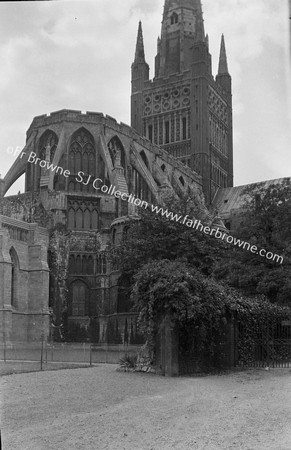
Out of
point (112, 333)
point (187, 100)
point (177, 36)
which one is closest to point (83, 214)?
point (112, 333)

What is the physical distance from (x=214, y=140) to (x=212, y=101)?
18.7ft

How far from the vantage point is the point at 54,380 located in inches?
717

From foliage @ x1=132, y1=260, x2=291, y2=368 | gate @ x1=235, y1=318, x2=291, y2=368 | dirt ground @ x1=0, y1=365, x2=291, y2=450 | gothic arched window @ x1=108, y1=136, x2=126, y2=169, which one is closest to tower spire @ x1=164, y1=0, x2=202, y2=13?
gothic arched window @ x1=108, y1=136, x2=126, y2=169

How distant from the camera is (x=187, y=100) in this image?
95375 mm

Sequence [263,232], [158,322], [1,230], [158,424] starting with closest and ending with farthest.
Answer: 1. [158,424]
2. [158,322]
3. [263,232]
4. [1,230]

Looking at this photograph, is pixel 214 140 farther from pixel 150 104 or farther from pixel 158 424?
pixel 158 424

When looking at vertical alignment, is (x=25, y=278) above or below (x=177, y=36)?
below

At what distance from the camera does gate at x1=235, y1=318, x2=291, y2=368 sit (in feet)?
76.9

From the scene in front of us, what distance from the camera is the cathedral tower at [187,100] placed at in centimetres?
9350

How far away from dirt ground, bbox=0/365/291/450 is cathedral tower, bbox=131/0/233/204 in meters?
74.2

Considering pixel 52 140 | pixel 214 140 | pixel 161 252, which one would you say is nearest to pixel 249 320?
pixel 161 252

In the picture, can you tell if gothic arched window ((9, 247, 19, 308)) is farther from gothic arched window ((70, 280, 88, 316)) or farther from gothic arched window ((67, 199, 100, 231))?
gothic arched window ((67, 199, 100, 231))

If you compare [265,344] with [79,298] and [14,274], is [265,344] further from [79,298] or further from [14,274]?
[79,298]

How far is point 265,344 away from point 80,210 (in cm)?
3821
